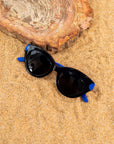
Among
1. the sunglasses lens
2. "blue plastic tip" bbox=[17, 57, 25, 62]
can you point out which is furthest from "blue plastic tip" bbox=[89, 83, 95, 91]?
"blue plastic tip" bbox=[17, 57, 25, 62]

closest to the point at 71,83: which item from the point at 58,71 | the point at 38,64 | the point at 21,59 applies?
the point at 58,71

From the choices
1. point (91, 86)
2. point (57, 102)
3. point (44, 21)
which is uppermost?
point (44, 21)

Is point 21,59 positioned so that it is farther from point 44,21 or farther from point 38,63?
point 44,21

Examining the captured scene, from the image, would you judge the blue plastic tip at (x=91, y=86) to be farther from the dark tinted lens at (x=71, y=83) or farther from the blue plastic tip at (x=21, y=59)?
the blue plastic tip at (x=21, y=59)

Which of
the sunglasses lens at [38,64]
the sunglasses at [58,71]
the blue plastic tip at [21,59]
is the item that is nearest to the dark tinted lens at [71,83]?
the sunglasses at [58,71]

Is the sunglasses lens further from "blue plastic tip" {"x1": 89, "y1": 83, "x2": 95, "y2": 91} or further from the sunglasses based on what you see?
"blue plastic tip" {"x1": 89, "y1": 83, "x2": 95, "y2": 91}

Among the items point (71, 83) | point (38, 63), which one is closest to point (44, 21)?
point (38, 63)

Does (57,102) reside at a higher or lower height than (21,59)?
lower

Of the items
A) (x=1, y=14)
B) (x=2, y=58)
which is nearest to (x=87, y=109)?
(x=2, y=58)
